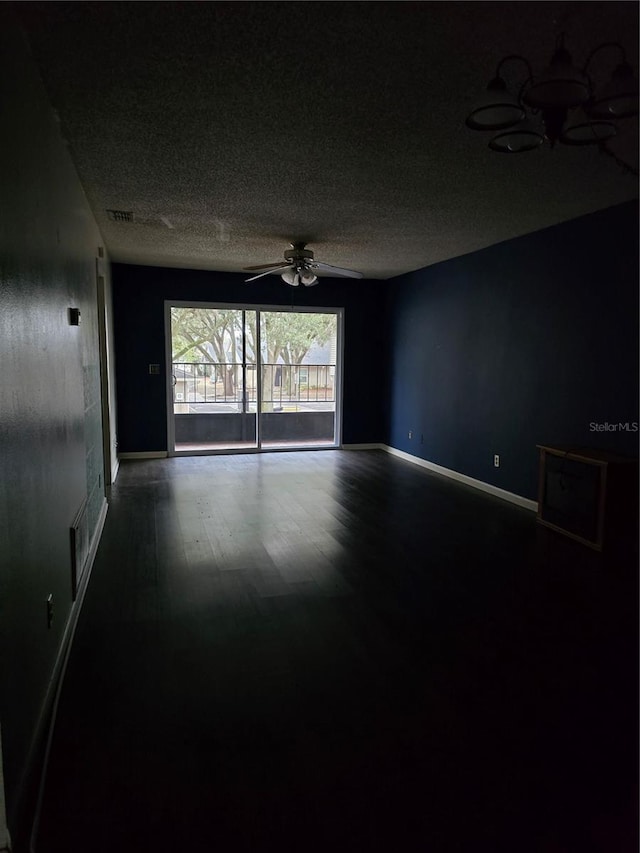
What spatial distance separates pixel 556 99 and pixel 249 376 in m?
5.69

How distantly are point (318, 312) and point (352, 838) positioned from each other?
634 centimetres

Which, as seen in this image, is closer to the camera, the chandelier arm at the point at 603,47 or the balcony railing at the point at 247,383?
the chandelier arm at the point at 603,47

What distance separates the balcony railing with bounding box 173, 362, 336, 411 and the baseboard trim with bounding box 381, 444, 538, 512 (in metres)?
1.53

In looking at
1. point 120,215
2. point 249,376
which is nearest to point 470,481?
point 249,376

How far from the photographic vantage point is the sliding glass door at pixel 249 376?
6.79 meters

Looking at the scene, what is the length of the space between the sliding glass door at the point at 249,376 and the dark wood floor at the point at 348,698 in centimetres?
360

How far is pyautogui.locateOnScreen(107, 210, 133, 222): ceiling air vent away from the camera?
3872mm

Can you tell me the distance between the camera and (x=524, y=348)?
4527 mm

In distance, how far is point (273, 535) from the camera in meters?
3.69

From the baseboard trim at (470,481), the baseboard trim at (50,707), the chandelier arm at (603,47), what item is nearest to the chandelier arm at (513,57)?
the chandelier arm at (603,47)

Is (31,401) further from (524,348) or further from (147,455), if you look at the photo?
(147,455)

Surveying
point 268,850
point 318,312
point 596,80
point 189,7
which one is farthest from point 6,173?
point 318,312

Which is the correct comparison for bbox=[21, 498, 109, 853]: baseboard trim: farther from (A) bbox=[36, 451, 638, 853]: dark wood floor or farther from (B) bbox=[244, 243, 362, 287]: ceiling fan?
(B) bbox=[244, 243, 362, 287]: ceiling fan

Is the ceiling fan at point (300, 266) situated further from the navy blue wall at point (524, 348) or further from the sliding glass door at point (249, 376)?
the sliding glass door at point (249, 376)
